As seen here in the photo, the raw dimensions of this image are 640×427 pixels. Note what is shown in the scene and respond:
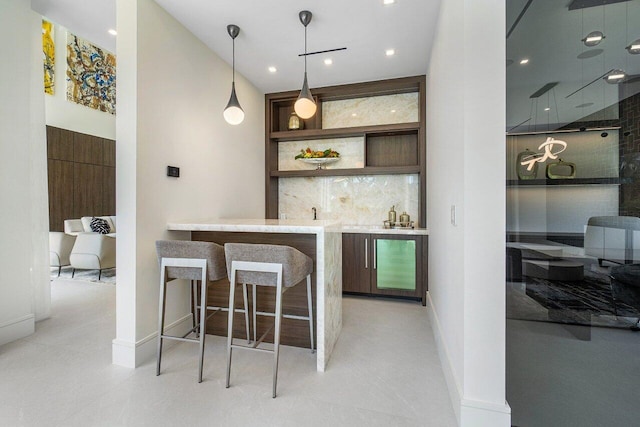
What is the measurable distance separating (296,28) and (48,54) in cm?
633

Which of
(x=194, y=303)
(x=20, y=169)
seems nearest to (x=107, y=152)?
(x=20, y=169)

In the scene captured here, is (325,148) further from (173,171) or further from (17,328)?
(17,328)

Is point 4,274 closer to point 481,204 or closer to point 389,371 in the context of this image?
point 389,371

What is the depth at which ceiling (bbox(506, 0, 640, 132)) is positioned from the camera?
176 cm

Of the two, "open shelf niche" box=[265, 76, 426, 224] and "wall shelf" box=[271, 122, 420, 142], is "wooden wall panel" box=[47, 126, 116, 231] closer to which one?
"open shelf niche" box=[265, 76, 426, 224]

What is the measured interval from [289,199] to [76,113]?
19.8 ft

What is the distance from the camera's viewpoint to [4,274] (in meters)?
2.46

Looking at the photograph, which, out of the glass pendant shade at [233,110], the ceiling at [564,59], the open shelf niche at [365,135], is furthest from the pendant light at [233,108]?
the ceiling at [564,59]

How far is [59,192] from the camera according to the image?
20.4ft

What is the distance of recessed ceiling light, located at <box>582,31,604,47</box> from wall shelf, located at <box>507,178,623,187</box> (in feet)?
3.13

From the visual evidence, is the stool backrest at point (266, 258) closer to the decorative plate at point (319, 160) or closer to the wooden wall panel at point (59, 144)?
the decorative plate at point (319, 160)

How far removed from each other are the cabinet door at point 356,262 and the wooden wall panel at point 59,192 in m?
6.66

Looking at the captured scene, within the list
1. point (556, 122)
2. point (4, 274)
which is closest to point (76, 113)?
point (4, 274)

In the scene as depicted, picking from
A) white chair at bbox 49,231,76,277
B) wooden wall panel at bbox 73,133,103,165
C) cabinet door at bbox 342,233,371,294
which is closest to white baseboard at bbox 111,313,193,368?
cabinet door at bbox 342,233,371,294
